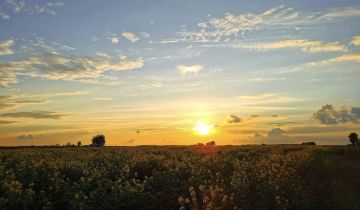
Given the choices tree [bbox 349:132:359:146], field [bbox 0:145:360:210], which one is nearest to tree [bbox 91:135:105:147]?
tree [bbox 349:132:359:146]

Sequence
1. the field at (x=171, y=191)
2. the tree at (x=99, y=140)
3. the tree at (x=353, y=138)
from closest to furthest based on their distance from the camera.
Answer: the field at (x=171, y=191), the tree at (x=353, y=138), the tree at (x=99, y=140)

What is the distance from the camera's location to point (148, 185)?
61.7 feet

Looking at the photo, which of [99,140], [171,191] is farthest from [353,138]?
[171,191]

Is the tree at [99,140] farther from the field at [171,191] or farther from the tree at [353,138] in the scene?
the field at [171,191]

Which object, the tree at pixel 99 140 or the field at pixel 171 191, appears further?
the tree at pixel 99 140

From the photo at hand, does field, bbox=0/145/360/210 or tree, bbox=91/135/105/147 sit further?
tree, bbox=91/135/105/147

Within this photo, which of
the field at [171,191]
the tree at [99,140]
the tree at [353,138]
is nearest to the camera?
the field at [171,191]

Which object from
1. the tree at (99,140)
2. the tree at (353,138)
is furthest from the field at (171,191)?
the tree at (99,140)

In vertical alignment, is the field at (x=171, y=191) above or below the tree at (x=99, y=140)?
below

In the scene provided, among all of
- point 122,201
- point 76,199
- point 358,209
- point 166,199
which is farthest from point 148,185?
point 358,209

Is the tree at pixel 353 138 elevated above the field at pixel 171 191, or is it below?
above

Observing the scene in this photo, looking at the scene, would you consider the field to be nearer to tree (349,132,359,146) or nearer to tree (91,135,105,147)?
tree (349,132,359,146)

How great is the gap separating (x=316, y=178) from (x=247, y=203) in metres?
9.01

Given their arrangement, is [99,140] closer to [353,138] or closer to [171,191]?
[353,138]
